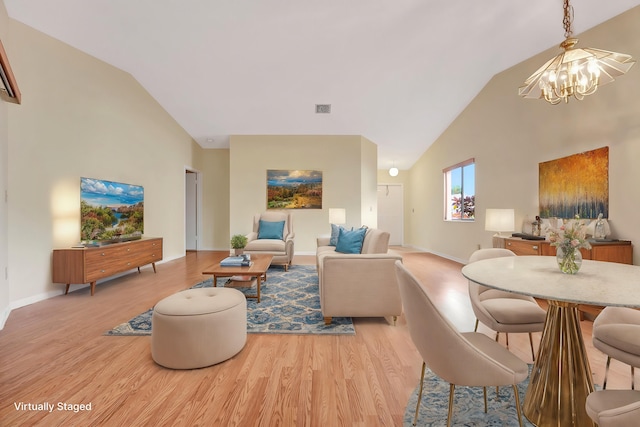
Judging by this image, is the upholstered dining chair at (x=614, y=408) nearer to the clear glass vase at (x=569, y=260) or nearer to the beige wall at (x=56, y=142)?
the clear glass vase at (x=569, y=260)

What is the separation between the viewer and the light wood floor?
154 centimetres

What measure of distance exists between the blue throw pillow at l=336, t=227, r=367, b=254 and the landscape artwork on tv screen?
3409 mm

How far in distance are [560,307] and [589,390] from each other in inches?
15.2

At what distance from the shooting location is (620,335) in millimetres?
1456

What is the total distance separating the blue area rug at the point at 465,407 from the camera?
58.5 inches

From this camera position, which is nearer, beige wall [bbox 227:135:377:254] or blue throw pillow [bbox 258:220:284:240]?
blue throw pillow [bbox 258:220:284:240]

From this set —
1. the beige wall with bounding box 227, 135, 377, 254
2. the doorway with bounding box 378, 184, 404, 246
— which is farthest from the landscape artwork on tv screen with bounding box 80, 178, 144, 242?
the doorway with bounding box 378, 184, 404, 246

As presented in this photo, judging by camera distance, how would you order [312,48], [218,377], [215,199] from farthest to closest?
[215,199] < [312,48] < [218,377]

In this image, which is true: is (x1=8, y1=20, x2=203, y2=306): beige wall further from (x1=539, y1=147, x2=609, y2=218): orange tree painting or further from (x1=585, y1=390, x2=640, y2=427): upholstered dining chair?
(x1=539, y1=147, x2=609, y2=218): orange tree painting

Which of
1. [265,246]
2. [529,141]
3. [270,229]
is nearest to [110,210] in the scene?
[265,246]

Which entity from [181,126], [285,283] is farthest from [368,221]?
[181,126]

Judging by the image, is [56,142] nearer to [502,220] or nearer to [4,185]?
[4,185]

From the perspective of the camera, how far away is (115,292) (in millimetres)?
3869

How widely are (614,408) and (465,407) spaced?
2.59ft
